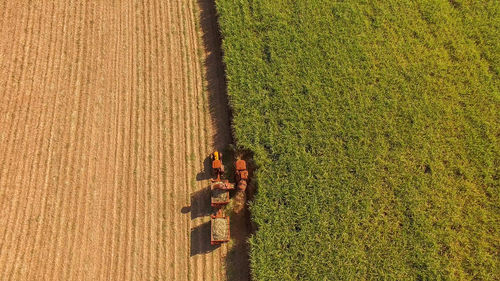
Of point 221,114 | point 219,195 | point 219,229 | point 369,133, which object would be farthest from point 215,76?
point 369,133

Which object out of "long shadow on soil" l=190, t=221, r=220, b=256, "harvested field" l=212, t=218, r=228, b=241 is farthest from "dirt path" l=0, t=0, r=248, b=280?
"harvested field" l=212, t=218, r=228, b=241

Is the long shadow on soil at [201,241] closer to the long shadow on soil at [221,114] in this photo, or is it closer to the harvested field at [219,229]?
the long shadow on soil at [221,114]

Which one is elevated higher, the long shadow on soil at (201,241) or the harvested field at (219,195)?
the harvested field at (219,195)

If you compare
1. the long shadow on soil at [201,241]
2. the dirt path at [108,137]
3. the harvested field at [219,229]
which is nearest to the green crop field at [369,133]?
the harvested field at [219,229]

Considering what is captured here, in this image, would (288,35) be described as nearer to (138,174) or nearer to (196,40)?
(196,40)

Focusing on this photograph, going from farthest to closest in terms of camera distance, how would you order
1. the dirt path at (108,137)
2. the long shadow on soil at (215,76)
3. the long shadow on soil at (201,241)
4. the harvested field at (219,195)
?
the long shadow on soil at (215,76)
the harvested field at (219,195)
the long shadow on soil at (201,241)
the dirt path at (108,137)

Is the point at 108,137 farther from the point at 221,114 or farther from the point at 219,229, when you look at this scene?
the point at 219,229

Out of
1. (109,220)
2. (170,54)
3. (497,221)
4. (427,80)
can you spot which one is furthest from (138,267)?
(427,80)

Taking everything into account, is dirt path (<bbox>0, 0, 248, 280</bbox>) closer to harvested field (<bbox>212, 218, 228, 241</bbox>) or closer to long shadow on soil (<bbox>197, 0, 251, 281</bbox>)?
long shadow on soil (<bbox>197, 0, 251, 281</bbox>)
